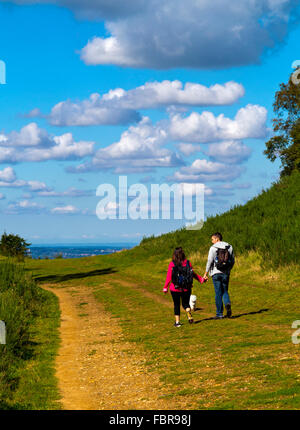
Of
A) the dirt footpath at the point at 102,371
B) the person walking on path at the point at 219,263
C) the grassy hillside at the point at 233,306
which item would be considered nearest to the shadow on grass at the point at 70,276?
the grassy hillside at the point at 233,306

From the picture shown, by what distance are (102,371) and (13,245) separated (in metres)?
50.5

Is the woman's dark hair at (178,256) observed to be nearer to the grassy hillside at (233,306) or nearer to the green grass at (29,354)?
the grassy hillside at (233,306)

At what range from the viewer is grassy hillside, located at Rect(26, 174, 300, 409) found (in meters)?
9.20

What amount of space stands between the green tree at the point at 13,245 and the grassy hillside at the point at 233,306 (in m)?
8.13

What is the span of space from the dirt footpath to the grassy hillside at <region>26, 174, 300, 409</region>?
14.5 inches

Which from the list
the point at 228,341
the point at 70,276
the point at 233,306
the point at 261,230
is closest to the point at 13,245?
the point at 70,276

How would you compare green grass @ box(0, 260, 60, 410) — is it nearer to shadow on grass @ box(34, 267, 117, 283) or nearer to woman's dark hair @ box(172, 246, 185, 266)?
woman's dark hair @ box(172, 246, 185, 266)

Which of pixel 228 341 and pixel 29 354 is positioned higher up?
pixel 228 341

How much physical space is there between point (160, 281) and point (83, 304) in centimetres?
954

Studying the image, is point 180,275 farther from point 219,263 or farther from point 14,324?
point 14,324

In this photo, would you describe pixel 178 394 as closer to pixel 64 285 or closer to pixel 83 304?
pixel 83 304

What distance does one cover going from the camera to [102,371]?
11.5 m

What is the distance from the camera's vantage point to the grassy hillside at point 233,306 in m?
9.20
